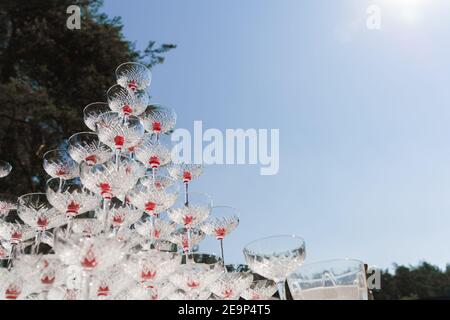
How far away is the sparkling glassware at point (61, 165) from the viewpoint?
1.70m

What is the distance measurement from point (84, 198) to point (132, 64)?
0.65m

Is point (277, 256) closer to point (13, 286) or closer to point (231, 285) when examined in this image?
point (231, 285)

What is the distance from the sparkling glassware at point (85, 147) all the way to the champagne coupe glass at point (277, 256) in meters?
0.62

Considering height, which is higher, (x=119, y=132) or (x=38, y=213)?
(x=119, y=132)

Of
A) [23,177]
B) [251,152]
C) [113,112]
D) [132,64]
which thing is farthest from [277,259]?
[23,177]

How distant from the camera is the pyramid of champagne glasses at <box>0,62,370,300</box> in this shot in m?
1.09

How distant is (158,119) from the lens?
1.87 metres

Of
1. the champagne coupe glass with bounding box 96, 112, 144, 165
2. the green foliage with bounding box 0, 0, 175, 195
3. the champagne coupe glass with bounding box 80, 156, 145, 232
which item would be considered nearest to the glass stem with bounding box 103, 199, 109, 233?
the champagne coupe glass with bounding box 80, 156, 145, 232

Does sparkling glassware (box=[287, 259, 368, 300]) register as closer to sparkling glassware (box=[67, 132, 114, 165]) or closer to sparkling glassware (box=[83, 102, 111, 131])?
sparkling glassware (box=[67, 132, 114, 165])

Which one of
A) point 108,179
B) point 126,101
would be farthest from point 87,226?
point 126,101

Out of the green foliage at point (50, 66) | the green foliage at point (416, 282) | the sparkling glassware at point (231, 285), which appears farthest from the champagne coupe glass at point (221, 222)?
the green foliage at point (416, 282)

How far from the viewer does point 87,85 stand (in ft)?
20.7

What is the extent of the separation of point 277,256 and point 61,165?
841 mm
